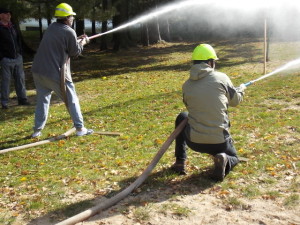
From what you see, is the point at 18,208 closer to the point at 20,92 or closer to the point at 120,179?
the point at 120,179

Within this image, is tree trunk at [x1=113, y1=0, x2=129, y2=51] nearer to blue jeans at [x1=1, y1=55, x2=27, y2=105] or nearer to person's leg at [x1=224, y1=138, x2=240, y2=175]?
blue jeans at [x1=1, y1=55, x2=27, y2=105]

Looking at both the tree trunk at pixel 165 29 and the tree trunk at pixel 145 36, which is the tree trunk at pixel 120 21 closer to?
the tree trunk at pixel 145 36

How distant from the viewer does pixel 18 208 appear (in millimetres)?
5223

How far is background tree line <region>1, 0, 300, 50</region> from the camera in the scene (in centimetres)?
1781

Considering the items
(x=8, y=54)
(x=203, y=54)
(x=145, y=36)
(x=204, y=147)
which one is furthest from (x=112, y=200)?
(x=145, y=36)

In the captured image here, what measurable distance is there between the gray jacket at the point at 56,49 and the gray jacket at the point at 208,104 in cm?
298

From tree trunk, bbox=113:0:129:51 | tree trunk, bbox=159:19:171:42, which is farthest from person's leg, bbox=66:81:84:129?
tree trunk, bbox=159:19:171:42

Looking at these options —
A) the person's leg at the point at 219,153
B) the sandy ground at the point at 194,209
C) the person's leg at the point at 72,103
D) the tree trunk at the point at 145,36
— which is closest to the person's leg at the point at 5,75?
the person's leg at the point at 72,103

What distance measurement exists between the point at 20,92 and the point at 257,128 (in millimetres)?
6595

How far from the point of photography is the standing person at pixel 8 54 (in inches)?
399

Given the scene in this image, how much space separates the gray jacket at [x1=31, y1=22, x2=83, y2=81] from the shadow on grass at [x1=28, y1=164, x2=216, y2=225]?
9.06ft

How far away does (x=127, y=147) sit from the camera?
24.4 ft

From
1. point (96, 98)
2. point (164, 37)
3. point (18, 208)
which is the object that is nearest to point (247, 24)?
point (164, 37)

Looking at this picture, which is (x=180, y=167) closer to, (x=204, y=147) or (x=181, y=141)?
(x=181, y=141)
